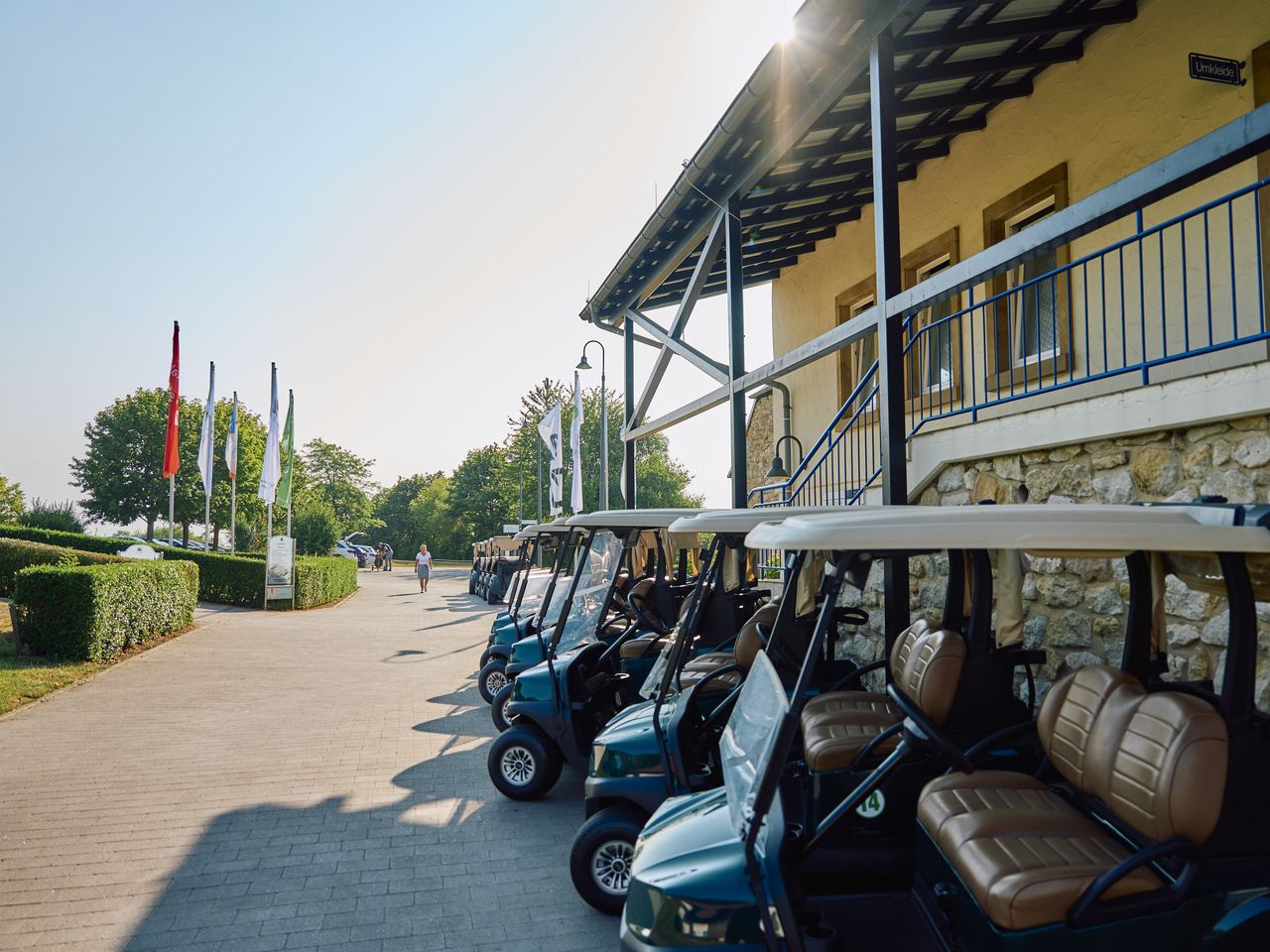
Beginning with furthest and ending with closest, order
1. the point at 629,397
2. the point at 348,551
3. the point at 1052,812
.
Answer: the point at 348,551 < the point at 629,397 < the point at 1052,812

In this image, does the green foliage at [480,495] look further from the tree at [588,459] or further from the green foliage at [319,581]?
the green foliage at [319,581]

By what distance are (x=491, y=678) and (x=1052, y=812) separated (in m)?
7.05

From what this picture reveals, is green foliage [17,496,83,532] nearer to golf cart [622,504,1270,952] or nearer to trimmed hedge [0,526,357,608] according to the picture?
trimmed hedge [0,526,357,608]

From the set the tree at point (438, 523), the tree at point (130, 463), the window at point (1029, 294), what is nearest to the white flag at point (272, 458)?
the window at point (1029, 294)

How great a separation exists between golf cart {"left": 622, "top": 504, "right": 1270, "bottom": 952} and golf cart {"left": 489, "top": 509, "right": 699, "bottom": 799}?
266 cm

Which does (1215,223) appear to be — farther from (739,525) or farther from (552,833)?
(552,833)

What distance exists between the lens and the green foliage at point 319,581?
20625 mm

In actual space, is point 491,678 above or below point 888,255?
below

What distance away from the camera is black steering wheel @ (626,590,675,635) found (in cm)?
652

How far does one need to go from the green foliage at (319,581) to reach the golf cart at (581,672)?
1562 centimetres

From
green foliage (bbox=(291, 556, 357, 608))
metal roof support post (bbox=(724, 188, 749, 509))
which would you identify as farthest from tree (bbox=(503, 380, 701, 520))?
metal roof support post (bbox=(724, 188, 749, 509))

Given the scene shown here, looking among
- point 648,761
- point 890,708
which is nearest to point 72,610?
point 648,761

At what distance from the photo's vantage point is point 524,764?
571 cm

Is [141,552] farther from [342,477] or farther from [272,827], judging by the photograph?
[342,477]
